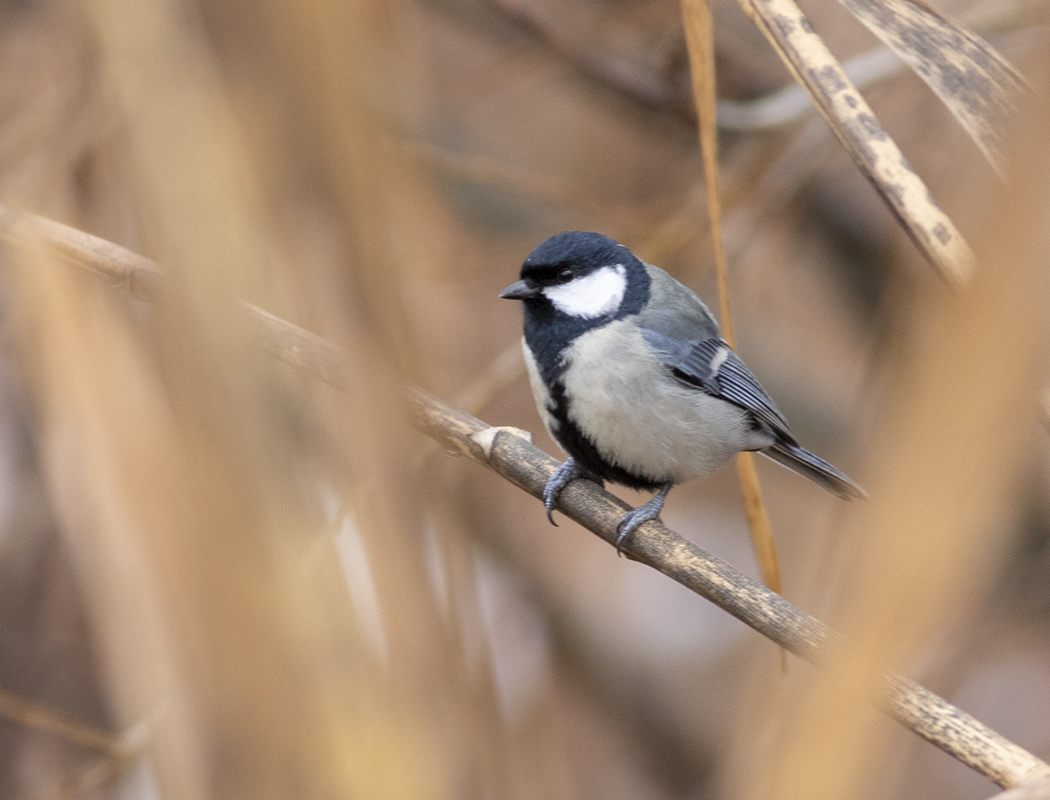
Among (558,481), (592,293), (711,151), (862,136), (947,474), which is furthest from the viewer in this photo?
(592,293)

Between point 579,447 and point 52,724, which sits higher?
point 579,447

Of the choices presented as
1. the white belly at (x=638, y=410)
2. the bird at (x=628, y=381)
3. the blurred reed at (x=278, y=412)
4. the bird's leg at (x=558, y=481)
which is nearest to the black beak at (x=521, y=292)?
the bird at (x=628, y=381)

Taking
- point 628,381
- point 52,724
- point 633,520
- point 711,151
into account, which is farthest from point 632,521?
point 52,724

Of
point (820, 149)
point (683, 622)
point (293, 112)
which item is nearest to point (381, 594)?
point (293, 112)

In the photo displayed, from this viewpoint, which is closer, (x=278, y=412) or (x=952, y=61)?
(x=278, y=412)

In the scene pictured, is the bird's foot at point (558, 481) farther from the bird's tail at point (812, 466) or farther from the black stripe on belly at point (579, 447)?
the bird's tail at point (812, 466)

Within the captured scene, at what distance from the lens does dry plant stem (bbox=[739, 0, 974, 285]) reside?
0.72 metres

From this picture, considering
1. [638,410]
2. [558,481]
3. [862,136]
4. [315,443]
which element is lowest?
[558,481]

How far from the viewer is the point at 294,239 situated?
31cm

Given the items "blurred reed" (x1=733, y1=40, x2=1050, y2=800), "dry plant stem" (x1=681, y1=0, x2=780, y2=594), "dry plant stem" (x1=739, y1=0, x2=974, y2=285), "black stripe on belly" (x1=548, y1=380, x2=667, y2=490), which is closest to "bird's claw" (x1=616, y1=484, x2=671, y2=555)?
"black stripe on belly" (x1=548, y1=380, x2=667, y2=490)

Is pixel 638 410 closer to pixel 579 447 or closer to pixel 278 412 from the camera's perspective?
pixel 579 447

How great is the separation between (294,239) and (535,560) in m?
1.90

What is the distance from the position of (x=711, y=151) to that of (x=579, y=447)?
0.64 meters

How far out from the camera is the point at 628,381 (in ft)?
4.79
